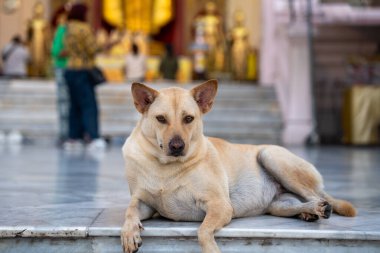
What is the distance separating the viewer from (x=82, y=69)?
41.1 feet

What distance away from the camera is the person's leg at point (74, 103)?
12492mm

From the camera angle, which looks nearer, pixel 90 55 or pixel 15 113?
pixel 90 55

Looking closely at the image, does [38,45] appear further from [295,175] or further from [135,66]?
[295,175]

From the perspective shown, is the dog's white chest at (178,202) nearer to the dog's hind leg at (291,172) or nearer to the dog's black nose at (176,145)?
the dog's black nose at (176,145)

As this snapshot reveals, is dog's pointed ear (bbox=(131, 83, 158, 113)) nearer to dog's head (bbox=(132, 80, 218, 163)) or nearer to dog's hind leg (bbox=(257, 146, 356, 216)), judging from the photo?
dog's head (bbox=(132, 80, 218, 163))

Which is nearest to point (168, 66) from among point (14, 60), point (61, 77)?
point (14, 60)

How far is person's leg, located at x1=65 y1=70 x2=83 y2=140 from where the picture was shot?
12.5 meters

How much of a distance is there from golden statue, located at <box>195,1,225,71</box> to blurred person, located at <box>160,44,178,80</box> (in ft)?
9.80

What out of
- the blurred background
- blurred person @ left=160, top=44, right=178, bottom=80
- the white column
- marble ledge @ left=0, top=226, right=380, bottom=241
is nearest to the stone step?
marble ledge @ left=0, top=226, right=380, bottom=241

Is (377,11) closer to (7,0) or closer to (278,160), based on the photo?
(278,160)

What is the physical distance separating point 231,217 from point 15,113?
1277 centimetres

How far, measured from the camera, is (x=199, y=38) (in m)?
26.0

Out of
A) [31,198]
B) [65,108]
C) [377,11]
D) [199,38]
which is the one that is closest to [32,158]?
[65,108]

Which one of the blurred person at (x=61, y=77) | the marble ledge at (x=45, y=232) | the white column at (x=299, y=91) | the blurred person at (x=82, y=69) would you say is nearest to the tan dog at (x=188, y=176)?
the marble ledge at (x=45, y=232)
